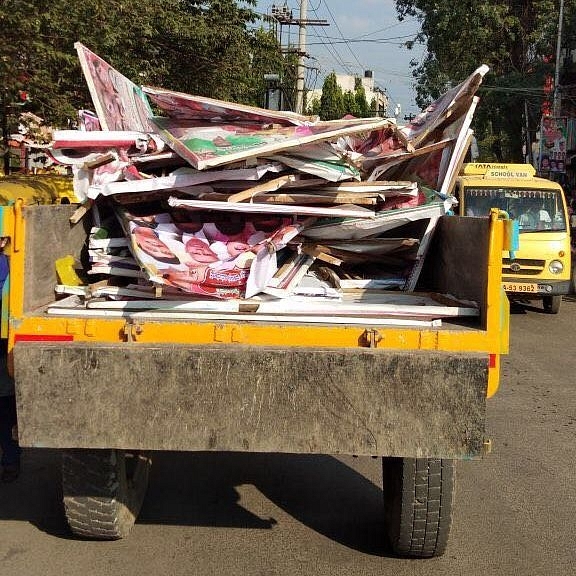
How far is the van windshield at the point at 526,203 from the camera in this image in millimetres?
13391

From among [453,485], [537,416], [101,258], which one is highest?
[101,258]

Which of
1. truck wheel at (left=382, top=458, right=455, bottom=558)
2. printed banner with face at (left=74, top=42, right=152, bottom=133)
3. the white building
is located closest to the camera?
truck wheel at (left=382, top=458, right=455, bottom=558)

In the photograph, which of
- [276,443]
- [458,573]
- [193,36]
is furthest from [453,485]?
[193,36]

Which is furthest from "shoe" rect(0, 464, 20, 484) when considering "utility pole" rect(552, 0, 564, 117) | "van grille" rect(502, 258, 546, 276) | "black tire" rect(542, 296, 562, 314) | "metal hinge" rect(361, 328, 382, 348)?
"utility pole" rect(552, 0, 564, 117)

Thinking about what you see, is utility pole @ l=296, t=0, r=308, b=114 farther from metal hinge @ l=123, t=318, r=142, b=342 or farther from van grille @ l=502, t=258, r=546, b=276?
metal hinge @ l=123, t=318, r=142, b=342

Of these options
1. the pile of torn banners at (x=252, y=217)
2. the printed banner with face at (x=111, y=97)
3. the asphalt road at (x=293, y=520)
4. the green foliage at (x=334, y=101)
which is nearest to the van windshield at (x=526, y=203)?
the asphalt road at (x=293, y=520)

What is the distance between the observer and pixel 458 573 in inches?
151

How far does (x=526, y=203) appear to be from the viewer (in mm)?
13562

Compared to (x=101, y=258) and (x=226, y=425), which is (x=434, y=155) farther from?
(x=226, y=425)

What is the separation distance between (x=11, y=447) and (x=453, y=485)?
2.79m

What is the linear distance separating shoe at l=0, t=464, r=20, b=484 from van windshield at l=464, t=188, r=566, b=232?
9.95 meters

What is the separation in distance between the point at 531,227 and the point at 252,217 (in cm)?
1032

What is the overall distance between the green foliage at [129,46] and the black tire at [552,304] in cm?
781

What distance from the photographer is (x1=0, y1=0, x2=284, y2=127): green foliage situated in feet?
27.1
